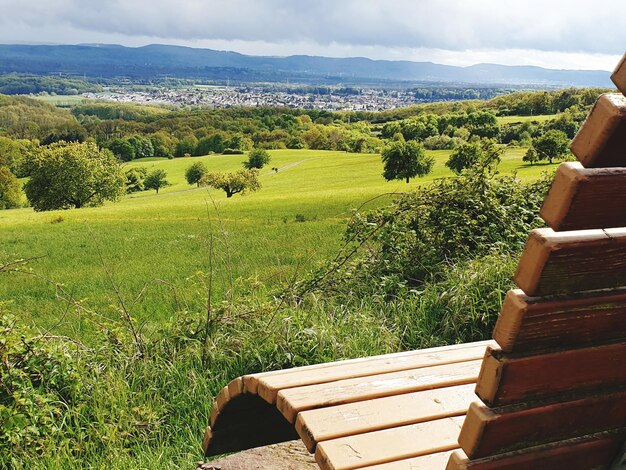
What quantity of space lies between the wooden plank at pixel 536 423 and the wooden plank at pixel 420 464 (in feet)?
1.69

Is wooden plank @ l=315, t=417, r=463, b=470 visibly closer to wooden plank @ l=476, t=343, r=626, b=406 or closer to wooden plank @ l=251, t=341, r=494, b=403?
wooden plank @ l=251, t=341, r=494, b=403

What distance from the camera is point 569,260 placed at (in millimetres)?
1053

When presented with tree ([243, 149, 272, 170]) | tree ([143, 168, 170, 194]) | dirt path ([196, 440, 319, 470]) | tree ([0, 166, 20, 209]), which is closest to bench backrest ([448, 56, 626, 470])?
dirt path ([196, 440, 319, 470])

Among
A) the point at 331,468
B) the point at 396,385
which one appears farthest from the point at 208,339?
the point at 331,468

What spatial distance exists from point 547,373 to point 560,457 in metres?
0.29

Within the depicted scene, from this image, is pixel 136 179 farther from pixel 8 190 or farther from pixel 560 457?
pixel 560 457

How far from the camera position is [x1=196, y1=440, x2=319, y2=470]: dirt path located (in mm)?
3382

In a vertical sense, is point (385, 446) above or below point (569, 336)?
below

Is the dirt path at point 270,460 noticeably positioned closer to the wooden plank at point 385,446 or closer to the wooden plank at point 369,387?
the wooden plank at point 369,387

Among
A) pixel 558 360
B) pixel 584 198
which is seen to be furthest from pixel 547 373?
pixel 584 198

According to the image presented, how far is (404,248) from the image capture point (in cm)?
659

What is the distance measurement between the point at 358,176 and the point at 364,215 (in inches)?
1879

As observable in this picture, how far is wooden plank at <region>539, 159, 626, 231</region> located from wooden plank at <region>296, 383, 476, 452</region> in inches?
45.3

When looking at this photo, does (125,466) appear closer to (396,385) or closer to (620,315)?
(396,385)
